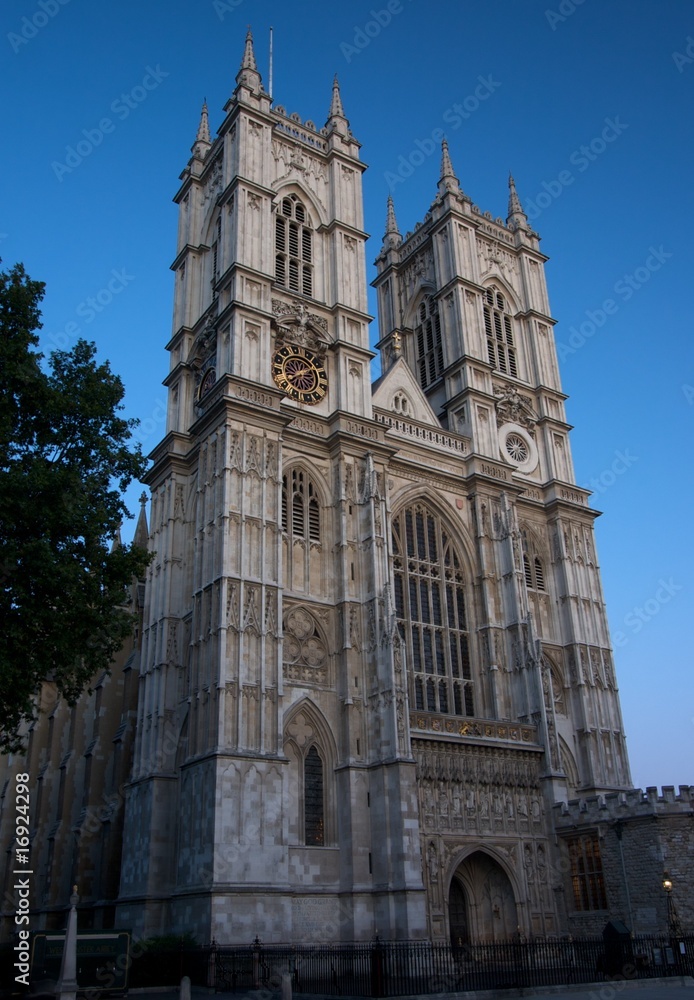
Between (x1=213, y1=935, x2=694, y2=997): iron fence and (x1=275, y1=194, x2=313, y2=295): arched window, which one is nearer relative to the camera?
(x1=213, y1=935, x2=694, y2=997): iron fence

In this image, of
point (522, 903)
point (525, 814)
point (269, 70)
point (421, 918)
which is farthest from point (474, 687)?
point (269, 70)

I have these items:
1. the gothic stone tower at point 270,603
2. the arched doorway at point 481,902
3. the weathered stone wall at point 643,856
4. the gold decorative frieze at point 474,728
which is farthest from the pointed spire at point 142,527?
the weathered stone wall at point 643,856

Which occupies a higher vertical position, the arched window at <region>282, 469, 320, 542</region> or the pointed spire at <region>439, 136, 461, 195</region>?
the pointed spire at <region>439, 136, 461, 195</region>

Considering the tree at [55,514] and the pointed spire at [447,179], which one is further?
the pointed spire at [447,179]

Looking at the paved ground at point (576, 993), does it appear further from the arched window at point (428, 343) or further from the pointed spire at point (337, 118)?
the pointed spire at point (337, 118)

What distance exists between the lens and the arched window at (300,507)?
3306 cm

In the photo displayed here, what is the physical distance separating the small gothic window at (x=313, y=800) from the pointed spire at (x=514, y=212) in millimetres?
32306

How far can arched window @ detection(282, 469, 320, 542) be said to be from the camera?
3306 cm

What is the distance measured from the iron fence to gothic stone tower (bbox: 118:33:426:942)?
1.95m

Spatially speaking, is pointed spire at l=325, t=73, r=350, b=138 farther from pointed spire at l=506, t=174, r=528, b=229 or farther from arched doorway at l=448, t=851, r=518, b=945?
arched doorway at l=448, t=851, r=518, b=945

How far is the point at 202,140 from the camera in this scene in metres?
44.6

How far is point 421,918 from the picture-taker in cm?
2634

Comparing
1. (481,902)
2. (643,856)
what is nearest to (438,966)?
(481,902)

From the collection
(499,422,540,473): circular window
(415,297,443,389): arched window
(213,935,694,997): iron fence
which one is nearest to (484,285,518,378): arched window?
(415,297,443,389): arched window
